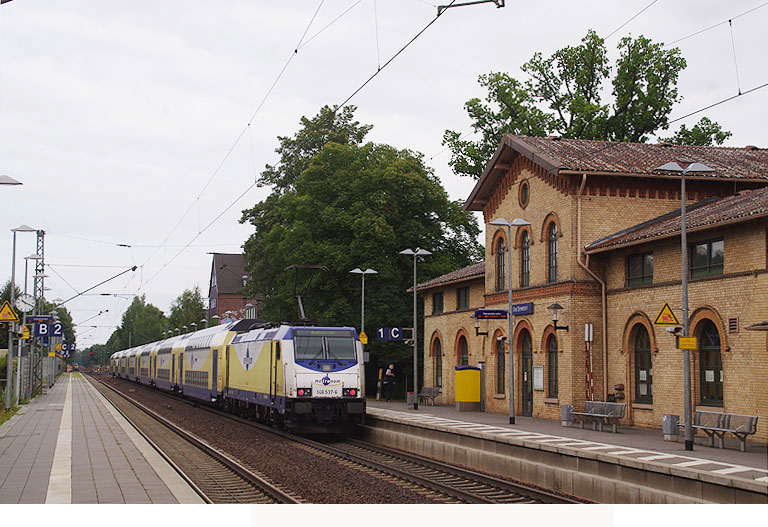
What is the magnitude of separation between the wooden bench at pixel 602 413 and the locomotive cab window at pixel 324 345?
6.25m

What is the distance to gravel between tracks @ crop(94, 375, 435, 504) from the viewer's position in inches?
534

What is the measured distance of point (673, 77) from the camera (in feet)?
142

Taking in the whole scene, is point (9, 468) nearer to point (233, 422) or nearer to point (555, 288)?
point (233, 422)

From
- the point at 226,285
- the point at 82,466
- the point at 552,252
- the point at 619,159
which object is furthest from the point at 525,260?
the point at 226,285

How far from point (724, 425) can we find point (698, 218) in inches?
225

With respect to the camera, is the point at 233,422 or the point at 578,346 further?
the point at 233,422

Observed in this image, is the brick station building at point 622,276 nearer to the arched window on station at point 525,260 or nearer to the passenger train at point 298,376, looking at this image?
the arched window on station at point 525,260

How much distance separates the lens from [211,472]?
53.8 ft

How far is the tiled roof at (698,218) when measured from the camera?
1873cm

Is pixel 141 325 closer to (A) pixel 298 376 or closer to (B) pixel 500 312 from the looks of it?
(B) pixel 500 312

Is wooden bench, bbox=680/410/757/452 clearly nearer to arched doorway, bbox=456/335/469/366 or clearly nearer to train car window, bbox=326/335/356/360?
train car window, bbox=326/335/356/360

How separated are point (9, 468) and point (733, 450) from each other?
13206 mm

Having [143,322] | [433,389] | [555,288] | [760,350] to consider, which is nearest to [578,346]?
[555,288]

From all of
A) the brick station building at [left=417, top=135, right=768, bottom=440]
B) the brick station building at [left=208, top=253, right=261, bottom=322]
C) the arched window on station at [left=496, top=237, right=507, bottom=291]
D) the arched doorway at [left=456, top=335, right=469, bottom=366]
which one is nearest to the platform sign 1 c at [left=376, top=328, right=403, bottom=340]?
the arched doorway at [left=456, top=335, right=469, bottom=366]
